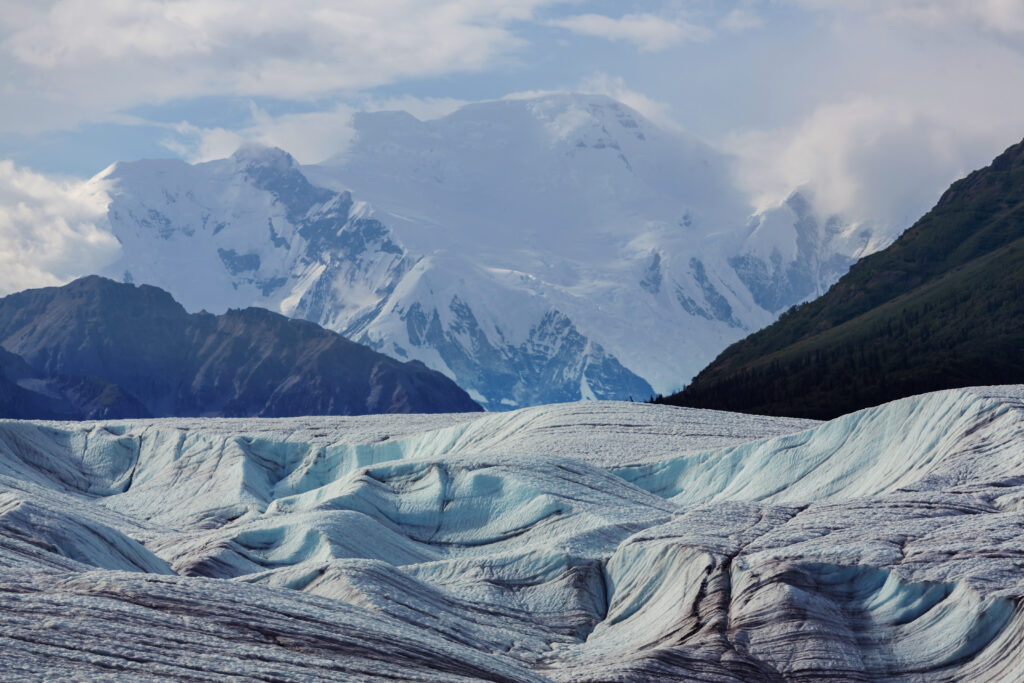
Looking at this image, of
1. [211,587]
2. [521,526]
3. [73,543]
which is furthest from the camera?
[521,526]

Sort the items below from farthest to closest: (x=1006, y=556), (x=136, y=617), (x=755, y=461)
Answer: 1. (x=755, y=461)
2. (x=1006, y=556)
3. (x=136, y=617)

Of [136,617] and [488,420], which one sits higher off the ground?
[488,420]

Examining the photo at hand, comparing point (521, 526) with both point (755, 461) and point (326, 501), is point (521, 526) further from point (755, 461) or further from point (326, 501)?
point (755, 461)

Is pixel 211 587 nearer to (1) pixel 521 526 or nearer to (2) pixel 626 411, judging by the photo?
(1) pixel 521 526

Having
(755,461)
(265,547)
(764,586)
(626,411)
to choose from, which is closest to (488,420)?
(626,411)

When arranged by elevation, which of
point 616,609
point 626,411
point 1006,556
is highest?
point 626,411

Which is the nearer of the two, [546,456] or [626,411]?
[546,456]
